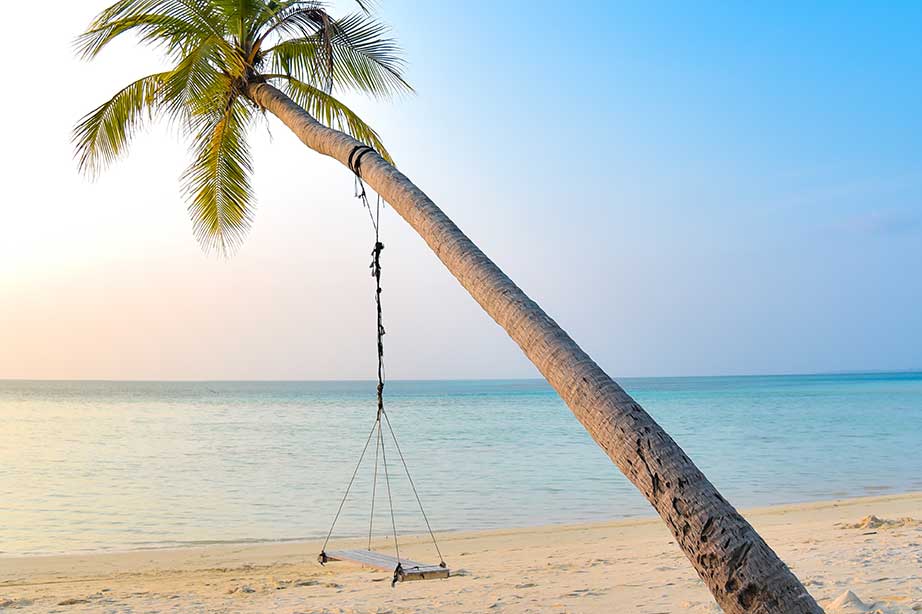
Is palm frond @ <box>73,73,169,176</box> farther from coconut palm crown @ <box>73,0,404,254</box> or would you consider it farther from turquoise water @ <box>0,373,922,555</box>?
turquoise water @ <box>0,373,922,555</box>

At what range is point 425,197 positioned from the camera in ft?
13.9

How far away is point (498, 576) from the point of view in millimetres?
7688

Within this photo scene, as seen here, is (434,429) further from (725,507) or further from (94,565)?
(725,507)

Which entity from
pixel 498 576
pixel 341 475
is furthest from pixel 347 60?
pixel 341 475

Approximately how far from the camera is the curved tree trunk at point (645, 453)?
2.56 meters

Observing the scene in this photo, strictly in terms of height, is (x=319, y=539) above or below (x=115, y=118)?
below

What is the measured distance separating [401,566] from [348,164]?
3.12 metres

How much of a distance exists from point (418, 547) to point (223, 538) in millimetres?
2893

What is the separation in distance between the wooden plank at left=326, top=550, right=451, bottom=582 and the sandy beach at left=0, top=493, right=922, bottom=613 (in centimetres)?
30

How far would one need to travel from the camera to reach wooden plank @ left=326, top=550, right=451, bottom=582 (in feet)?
20.4

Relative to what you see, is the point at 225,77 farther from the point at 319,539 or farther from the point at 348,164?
the point at 319,539

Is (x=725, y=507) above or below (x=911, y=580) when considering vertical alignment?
above

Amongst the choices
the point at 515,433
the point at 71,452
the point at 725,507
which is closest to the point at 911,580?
the point at 725,507

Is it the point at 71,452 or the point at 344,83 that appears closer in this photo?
the point at 344,83
